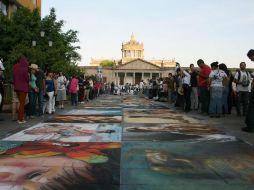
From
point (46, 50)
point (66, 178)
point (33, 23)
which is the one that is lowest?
point (66, 178)

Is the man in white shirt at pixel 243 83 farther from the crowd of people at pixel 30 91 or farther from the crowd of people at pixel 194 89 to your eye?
the crowd of people at pixel 30 91

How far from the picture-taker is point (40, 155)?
21.7 feet

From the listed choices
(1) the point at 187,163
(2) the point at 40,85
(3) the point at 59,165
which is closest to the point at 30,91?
(2) the point at 40,85

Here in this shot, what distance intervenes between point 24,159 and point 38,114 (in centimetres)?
819

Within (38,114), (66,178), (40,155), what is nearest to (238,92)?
(38,114)

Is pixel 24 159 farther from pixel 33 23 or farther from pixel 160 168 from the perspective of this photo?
pixel 33 23

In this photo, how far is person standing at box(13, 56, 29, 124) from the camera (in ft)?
38.6

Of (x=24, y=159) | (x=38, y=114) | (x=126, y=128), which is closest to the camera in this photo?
(x=24, y=159)

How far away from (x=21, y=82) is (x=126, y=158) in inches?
242

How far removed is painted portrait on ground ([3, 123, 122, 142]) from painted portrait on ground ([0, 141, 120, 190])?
0.65 meters

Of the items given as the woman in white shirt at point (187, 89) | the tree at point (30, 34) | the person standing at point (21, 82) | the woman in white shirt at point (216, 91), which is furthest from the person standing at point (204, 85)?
the tree at point (30, 34)

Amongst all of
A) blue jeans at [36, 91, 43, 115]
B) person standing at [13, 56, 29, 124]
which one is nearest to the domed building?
blue jeans at [36, 91, 43, 115]

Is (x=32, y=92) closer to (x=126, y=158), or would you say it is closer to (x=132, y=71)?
(x=126, y=158)

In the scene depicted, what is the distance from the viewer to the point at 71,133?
9.38 m
